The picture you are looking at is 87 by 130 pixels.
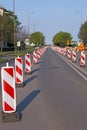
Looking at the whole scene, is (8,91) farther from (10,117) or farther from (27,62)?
(27,62)

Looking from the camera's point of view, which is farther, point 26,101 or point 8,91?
point 26,101

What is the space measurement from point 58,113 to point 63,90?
5355 millimetres

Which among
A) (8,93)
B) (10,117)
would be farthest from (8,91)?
(10,117)

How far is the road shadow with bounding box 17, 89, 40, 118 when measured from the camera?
1246 cm

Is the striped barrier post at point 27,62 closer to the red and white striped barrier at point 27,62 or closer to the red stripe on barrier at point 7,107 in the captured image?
the red and white striped barrier at point 27,62

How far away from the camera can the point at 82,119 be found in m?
10.4

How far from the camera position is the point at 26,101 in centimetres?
1396

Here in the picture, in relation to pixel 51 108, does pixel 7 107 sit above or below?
above

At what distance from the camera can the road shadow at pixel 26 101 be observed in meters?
12.5

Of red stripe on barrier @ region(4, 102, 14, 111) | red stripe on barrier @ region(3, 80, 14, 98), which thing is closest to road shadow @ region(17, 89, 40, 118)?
red stripe on barrier @ region(4, 102, 14, 111)

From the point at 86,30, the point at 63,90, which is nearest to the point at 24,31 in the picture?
the point at 86,30

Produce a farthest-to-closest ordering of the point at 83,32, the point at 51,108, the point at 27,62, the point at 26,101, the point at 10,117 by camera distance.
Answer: the point at 83,32
the point at 27,62
the point at 26,101
the point at 51,108
the point at 10,117

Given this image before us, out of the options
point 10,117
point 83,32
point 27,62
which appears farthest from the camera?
point 83,32

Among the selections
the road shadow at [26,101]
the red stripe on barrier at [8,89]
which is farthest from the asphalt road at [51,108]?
the red stripe on barrier at [8,89]
